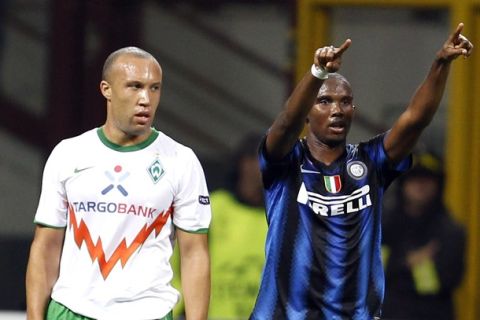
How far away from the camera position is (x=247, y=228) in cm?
1039

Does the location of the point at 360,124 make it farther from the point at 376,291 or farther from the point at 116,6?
the point at 376,291

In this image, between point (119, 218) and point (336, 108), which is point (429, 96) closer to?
point (336, 108)

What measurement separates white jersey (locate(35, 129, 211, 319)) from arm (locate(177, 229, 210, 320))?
53 millimetres

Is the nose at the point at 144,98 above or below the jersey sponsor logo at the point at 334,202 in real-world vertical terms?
above

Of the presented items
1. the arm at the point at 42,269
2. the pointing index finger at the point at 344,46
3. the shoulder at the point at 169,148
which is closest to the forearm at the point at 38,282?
the arm at the point at 42,269

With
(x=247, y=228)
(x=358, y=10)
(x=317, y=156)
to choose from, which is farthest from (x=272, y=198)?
(x=358, y=10)

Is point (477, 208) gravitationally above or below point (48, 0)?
below

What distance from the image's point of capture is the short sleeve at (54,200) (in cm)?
672

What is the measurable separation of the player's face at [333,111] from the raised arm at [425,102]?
23 centimetres

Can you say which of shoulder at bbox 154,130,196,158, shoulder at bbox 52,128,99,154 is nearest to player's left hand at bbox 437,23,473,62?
shoulder at bbox 154,130,196,158

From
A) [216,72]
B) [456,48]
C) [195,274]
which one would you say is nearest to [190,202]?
[195,274]

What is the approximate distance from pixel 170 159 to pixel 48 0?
181 inches

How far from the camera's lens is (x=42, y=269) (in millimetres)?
6734

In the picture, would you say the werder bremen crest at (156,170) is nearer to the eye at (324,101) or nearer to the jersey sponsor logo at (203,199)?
the jersey sponsor logo at (203,199)
